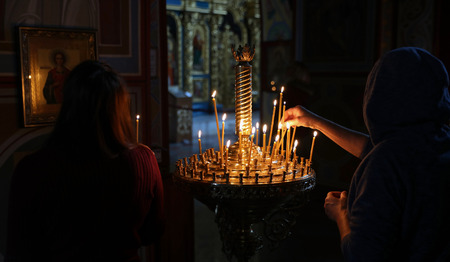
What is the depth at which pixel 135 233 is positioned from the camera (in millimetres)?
1520

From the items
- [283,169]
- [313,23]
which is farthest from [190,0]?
[283,169]

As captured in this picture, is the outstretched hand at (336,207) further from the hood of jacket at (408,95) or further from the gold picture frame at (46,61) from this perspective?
the gold picture frame at (46,61)

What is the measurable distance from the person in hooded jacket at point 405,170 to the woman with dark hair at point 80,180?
0.72 meters

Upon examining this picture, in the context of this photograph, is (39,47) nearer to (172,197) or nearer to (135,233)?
(172,197)

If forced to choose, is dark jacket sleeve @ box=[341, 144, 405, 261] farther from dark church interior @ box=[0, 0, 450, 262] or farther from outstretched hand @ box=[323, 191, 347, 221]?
dark church interior @ box=[0, 0, 450, 262]

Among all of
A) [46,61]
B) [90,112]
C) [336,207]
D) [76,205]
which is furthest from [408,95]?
[46,61]

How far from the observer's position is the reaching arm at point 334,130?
1943mm

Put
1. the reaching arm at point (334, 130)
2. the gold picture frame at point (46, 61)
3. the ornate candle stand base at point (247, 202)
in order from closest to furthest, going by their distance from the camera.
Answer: the ornate candle stand base at point (247, 202) → the reaching arm at point (334, 130) → the gold picture frame at point (46, 61)

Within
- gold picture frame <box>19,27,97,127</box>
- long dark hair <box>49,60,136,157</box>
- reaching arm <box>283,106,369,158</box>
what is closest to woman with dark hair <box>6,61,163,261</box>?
long dark hair <box>49,60,136,157</box>

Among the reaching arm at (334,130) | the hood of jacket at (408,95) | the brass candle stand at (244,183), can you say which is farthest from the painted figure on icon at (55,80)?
the hood of jacket at (408,95)

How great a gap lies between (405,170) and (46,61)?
2.32 m

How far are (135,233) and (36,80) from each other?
166 cm

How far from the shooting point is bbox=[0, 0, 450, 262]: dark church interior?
8.98 ft

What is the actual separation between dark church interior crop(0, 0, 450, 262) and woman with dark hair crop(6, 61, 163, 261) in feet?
1.13
